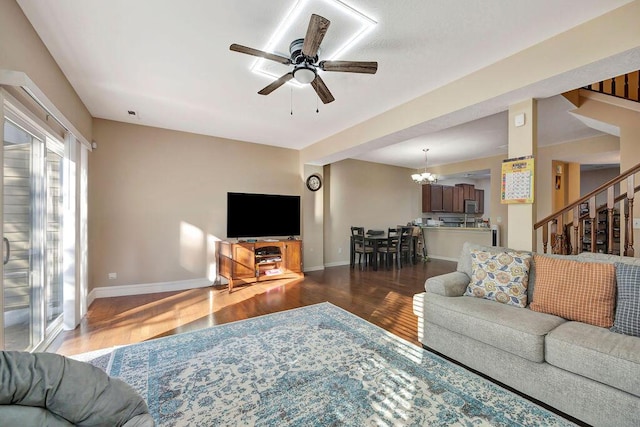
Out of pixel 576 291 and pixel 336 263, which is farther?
pixel 336 263

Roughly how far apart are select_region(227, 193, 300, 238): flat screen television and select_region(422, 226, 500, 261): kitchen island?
4312mm

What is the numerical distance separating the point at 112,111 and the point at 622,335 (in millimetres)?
5591

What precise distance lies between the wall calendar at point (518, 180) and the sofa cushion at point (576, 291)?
29.3 inches

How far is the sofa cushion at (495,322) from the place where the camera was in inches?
72.1

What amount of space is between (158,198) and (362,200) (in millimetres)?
4622

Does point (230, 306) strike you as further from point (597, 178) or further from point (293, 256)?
point (597, 178)

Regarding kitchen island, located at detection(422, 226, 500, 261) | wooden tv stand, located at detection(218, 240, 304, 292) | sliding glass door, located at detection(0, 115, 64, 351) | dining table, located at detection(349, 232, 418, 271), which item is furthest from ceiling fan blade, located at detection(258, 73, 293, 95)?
kitchen island, located at detection(422, 226, 500, 261)

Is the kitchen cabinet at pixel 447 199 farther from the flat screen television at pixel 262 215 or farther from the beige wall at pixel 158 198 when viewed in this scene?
the beige wall at pixel 158 198

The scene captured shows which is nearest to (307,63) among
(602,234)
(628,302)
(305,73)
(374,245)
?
(305,73)

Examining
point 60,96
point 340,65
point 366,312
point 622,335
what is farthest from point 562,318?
point 60,96

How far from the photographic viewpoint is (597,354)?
1579 millimetres

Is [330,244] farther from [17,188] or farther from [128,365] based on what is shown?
[17,188]

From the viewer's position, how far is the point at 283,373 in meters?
2.16

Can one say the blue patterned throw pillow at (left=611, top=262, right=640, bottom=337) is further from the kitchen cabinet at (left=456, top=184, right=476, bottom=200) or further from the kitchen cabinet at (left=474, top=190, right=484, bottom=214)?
the kitchen cabinet at (left=474, top=190, right=484, bottom=214)
